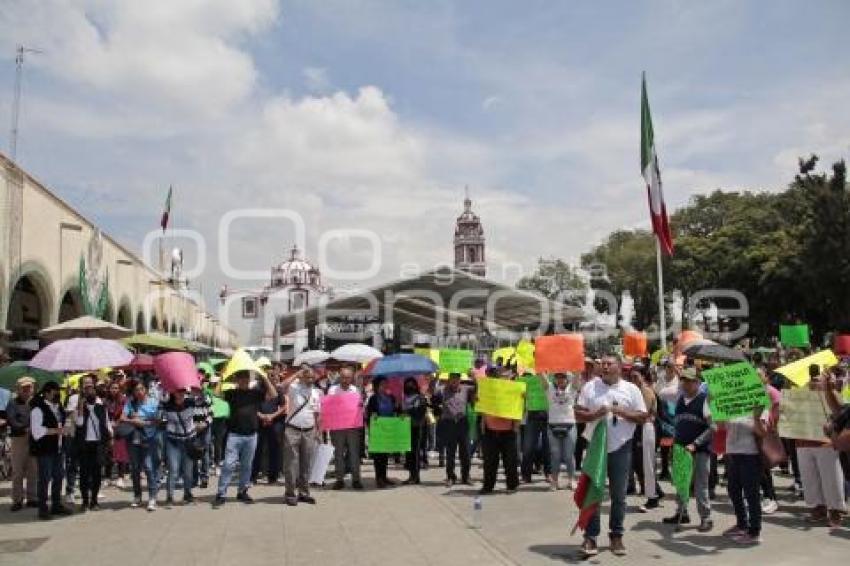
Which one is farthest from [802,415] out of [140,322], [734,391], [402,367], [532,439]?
[140,322]

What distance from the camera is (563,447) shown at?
11523mm

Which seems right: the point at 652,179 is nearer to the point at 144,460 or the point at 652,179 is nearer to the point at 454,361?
the point at 454,361

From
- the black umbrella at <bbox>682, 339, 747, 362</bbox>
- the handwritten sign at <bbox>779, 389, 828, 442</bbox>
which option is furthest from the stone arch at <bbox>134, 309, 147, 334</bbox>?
the handwritten sign at <bbox>779, 389, 828, 442</bbox>

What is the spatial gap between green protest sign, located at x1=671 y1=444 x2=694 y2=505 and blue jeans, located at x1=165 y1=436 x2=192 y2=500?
247 inches

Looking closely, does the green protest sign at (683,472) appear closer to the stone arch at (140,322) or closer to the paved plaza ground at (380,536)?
the paved plaza ground at (380,536)

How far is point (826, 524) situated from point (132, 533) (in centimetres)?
767

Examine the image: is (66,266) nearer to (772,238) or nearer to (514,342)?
(514,342)

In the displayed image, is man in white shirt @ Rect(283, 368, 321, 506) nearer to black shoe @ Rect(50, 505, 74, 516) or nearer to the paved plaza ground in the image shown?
the paved plaza ground

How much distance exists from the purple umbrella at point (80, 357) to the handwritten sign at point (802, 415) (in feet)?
28.1

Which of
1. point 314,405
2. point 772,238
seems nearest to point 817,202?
point 772,238

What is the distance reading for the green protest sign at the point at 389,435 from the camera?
11.9 meters

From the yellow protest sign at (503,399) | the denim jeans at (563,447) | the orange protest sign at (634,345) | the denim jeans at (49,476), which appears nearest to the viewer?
the denim jeans at (49,476)

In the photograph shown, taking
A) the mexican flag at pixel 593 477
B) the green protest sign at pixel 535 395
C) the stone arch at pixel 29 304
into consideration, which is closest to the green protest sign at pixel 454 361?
the green protest sign at pixel 535 395

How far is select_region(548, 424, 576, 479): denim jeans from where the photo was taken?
37.5 ft
